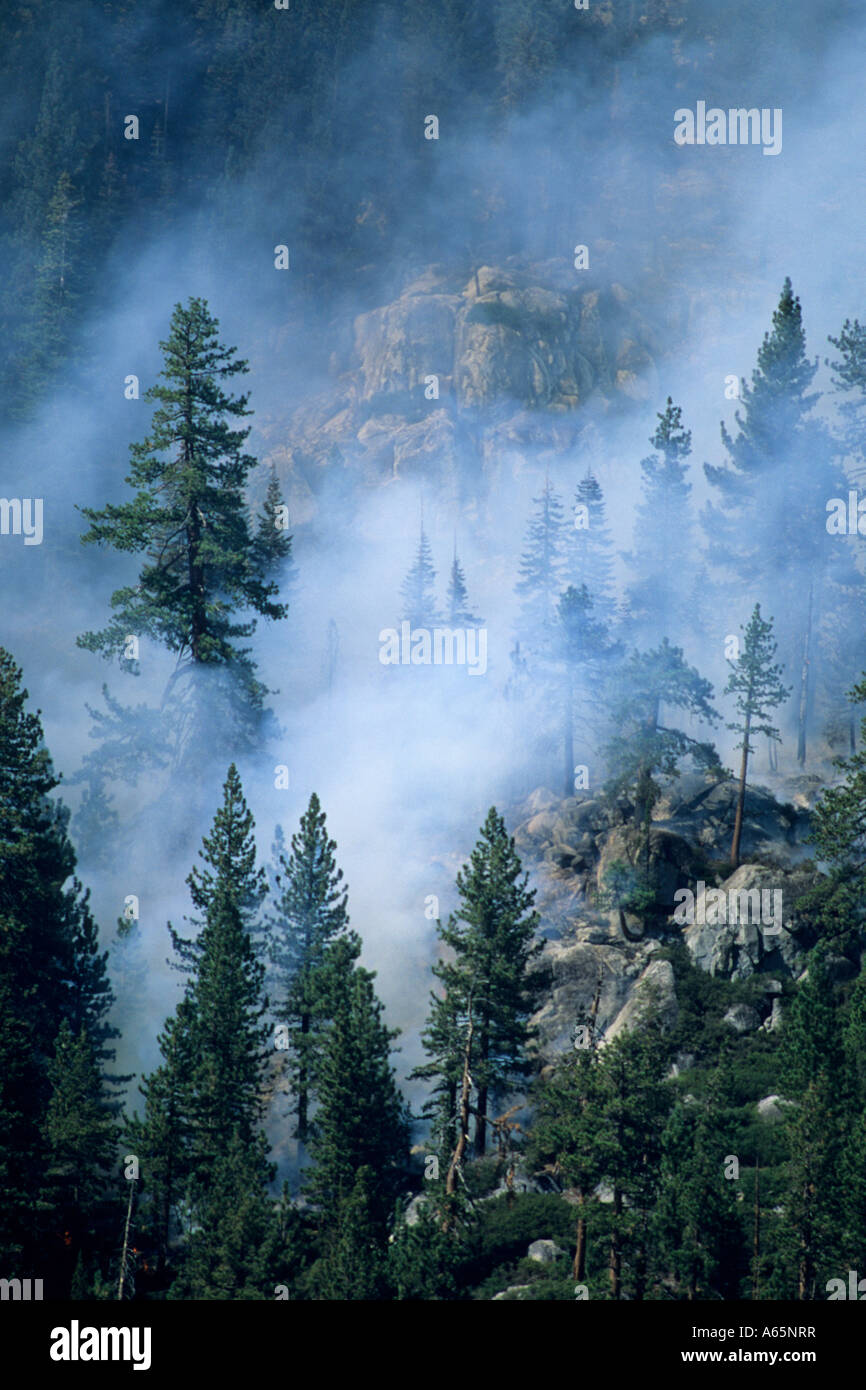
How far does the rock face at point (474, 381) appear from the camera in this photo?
92.1m

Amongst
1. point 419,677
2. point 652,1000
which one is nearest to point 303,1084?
point 652,1000

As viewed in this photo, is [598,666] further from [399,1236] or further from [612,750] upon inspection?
[399,1236]

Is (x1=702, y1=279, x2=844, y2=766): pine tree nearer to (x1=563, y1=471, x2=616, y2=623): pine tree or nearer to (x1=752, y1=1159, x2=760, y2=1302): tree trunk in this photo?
(x1=563, y1=471, x2=616, y2=623): pine tree

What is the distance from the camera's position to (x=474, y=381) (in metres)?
93.4

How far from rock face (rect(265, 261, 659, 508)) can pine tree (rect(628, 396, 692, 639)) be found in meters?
22.0

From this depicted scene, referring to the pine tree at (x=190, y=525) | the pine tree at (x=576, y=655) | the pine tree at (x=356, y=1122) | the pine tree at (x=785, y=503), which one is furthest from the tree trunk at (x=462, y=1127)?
the pine tree at (x=785, y=503)

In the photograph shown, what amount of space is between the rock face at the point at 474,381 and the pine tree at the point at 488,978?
52754 millimetres

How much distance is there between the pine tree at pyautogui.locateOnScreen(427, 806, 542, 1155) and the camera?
39.6m

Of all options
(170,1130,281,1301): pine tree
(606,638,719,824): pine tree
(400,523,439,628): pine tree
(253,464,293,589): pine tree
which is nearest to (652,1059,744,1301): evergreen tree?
(170,1130,281,1301): pine tree

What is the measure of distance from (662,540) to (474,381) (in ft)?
99.4

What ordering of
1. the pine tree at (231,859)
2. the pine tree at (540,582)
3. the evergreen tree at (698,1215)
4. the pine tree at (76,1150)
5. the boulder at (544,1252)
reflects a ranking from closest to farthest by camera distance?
the evergreen tree at (698,1215) < the boulder at (544,1252) < the pine tree at (76,1150) < the pine tree at (231,859) < the pine tree at (540,582)

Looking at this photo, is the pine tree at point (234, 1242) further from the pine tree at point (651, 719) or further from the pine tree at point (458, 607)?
the pine tree at point (458, 607)

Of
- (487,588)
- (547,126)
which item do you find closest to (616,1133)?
(487,588)

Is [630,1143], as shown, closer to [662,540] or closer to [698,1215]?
[698,1215]
